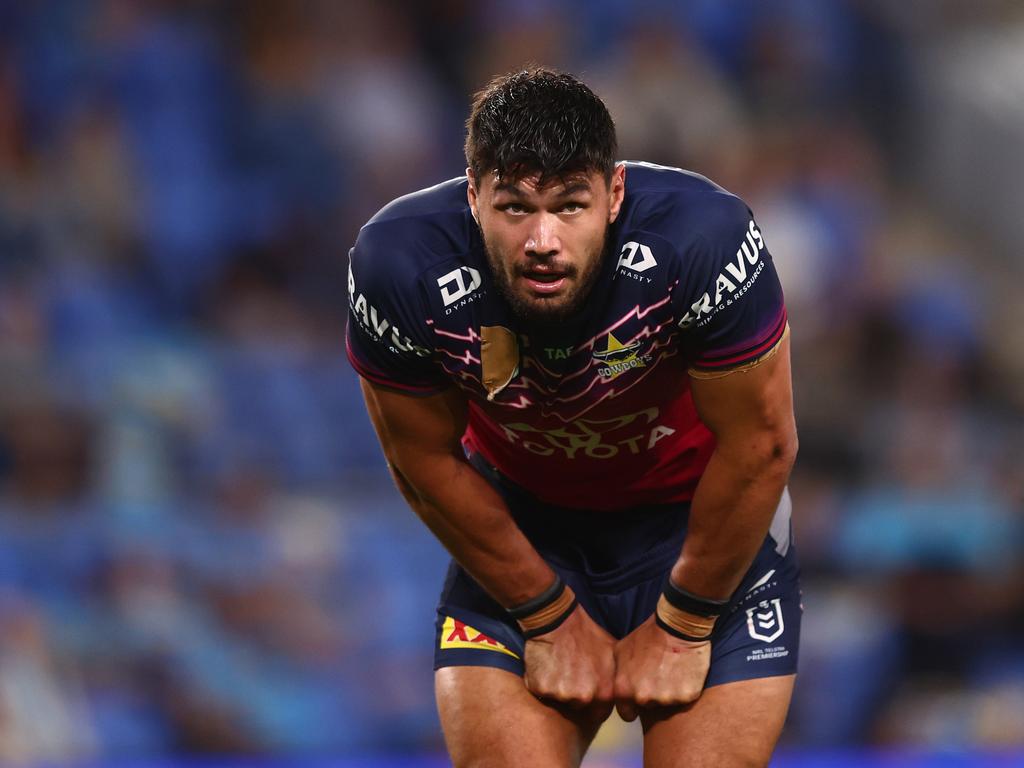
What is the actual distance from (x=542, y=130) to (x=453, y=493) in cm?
85

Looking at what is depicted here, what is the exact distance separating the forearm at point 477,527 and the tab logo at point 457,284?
0.40 metres

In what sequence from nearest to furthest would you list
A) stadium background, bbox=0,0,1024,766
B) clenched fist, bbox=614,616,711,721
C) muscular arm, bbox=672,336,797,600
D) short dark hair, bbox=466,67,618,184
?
short dark hair, bbox=466,67,618,184 < muscular arm, bbox=672,336,797,600 < clenched fist, bbox=614,616,711,721 < stadium background, bbox=0,0,1024,766

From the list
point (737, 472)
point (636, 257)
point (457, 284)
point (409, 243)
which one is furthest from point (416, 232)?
point (737, 472)

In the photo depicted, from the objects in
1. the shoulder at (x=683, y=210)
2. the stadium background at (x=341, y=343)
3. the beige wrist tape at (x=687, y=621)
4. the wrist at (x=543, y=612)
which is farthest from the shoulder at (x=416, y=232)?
the stadium background at (x=341, y=343)

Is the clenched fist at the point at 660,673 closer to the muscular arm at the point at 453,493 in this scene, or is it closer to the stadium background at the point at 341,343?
the muscular arm at the point at 453,493

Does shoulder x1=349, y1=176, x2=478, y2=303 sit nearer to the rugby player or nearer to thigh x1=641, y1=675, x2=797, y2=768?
the rugby player

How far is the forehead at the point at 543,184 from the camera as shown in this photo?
280 cm

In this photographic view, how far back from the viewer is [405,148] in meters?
7.71

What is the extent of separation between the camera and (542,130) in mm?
2789

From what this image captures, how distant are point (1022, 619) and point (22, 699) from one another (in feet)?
13.4

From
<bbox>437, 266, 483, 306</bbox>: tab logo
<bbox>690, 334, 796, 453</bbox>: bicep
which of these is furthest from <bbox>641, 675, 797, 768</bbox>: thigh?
<bbox>437, 266, 483, 306</bbox>: tab logo

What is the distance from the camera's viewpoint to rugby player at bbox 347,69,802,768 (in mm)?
2883

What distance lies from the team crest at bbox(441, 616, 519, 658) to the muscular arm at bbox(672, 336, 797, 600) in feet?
1.40

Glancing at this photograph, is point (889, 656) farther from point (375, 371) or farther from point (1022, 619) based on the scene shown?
point (375, 371)
